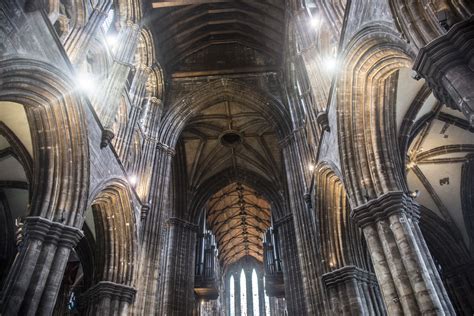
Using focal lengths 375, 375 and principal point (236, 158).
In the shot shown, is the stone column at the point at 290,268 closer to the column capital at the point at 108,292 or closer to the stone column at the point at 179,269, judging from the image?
the stone column at the point at 179,269

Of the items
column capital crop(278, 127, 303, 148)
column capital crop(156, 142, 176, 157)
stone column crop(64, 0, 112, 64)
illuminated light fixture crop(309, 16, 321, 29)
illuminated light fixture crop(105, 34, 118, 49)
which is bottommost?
stone column crop(64, 0, 112, 64)

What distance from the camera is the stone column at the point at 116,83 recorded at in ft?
34.1

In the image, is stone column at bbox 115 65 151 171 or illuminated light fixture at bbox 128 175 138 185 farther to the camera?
illuminated light fixture at bbox 128 175 138 185

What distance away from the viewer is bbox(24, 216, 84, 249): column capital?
7.49 m

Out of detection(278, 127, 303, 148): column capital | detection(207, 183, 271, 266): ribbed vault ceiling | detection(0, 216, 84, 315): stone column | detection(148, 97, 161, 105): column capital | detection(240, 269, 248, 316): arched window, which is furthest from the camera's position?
detection(240, 269, 248, 316): arched window

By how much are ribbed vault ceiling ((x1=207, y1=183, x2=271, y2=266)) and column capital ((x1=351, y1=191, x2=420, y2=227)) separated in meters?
19.0

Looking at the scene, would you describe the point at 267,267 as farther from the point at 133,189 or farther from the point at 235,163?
the point at 133,189

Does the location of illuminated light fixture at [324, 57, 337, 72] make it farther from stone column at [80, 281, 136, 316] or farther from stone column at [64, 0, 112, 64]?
stone column at [80, 281, 136, 316]

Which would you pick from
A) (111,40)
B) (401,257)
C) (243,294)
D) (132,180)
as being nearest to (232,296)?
(243,294)

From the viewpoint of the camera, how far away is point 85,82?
10039mm

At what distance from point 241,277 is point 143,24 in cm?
2879

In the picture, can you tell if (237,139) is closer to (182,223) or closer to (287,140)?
(182,223)

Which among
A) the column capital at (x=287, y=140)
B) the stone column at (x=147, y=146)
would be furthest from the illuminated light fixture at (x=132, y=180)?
the column capital at (x=287, y=140)

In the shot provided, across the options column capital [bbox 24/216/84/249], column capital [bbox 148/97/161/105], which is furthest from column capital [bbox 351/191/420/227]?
column capital [bbox 148/97/161/105]
